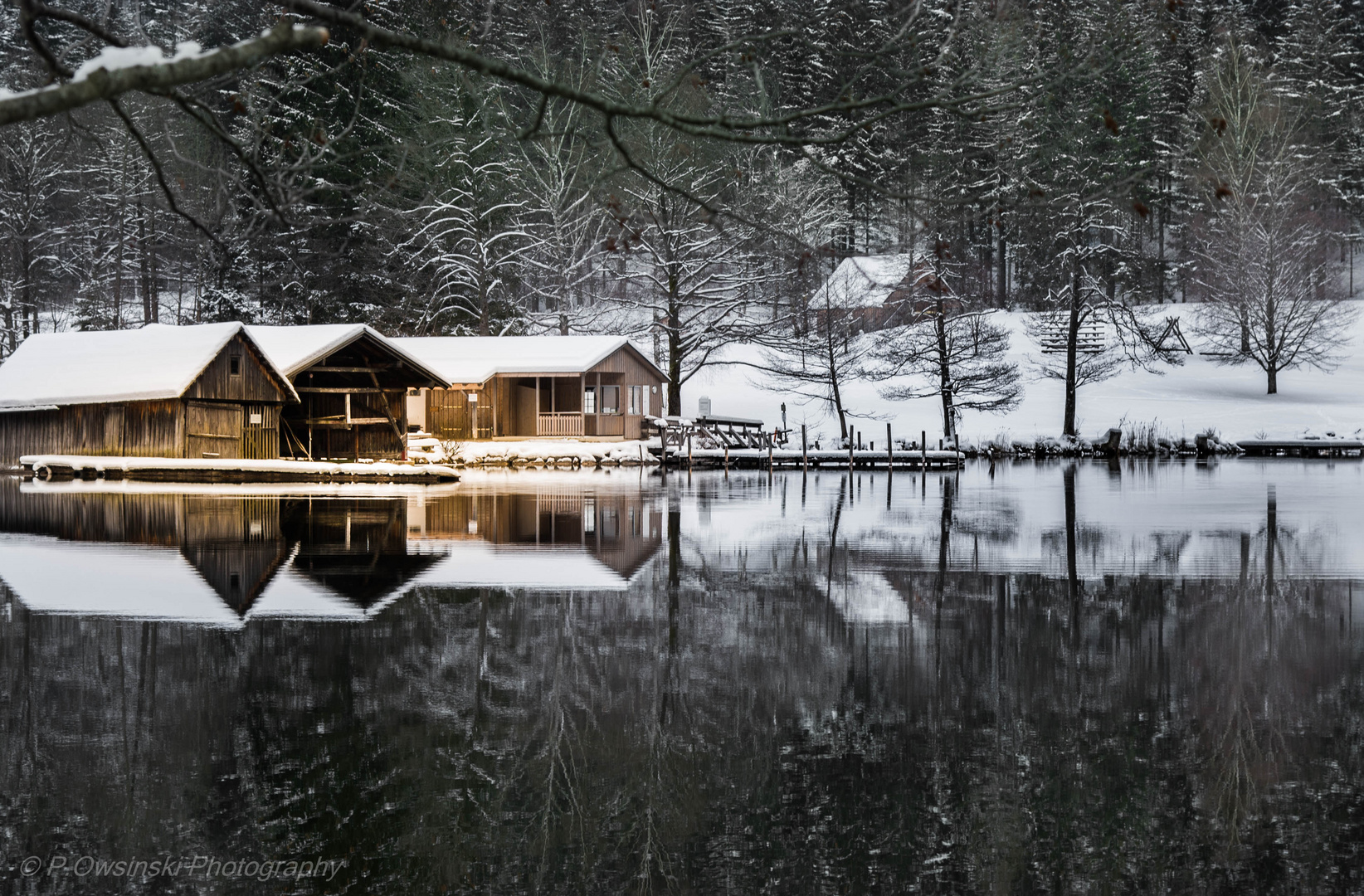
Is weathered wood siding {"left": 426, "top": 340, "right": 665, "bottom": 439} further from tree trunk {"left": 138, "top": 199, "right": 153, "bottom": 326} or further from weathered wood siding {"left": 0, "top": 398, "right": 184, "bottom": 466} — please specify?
tree trunk {"left": 138, "top": 199, "right": 153, "bottom": 326}

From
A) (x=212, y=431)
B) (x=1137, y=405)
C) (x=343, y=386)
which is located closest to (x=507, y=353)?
(x=343, y=386)

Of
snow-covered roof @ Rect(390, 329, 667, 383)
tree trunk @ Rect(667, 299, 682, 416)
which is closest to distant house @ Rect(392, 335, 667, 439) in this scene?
snow-covered roof @ Rect(390, 329, 667, 383)

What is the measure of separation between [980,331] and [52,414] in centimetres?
3779

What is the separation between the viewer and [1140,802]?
21.7 feet

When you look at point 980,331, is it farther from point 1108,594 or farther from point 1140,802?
point 1140,802

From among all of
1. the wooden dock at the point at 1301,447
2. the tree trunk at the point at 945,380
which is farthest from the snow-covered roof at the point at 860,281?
the wooden dock at the point at 1301,447

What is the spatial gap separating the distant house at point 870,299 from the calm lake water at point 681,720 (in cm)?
4198

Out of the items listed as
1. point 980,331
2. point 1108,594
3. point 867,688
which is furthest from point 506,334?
point 867,688

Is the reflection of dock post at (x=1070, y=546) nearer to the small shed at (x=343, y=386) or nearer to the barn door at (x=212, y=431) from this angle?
the small shed at (x=343, y=386)

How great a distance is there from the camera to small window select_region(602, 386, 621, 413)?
5741cm

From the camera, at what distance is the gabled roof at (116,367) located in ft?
135

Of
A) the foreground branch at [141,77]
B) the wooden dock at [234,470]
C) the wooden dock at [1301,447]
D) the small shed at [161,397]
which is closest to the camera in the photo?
the foreground branch at [141,77]

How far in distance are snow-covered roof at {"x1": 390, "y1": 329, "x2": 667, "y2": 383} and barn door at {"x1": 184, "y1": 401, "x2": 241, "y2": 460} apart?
34.5ft

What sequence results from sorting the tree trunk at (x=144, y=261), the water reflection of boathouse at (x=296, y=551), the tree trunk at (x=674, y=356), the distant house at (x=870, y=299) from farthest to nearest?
the tree trunk at (x=144, y=261)
the distant house at (x=870, y=299)
the tree trunk at (x=674, y=356)
the water reflection of boathouse at (x=296, y=551)
